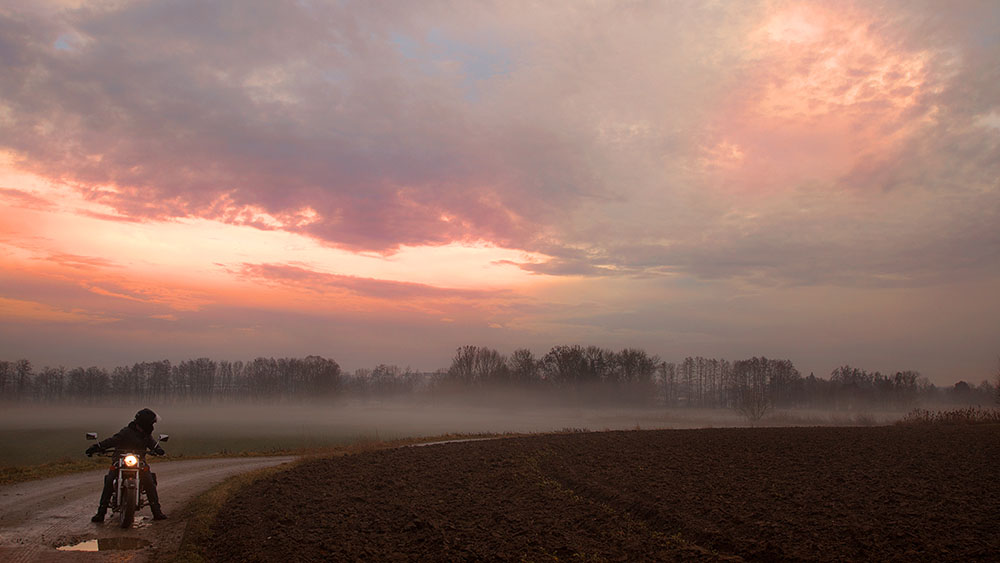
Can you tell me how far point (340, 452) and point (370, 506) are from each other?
55.1 feet

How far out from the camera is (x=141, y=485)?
1286 cm

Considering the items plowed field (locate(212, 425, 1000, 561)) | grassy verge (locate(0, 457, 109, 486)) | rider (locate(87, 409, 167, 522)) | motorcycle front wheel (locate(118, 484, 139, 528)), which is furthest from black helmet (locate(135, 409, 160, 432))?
grassy verge (locate(0, 457, 109, 486))

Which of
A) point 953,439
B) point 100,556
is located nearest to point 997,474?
point 953,439

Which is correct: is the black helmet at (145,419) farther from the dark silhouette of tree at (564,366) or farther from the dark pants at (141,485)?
the dark silhouette of tree at (564,366)

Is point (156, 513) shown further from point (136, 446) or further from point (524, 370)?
point (524, 370)

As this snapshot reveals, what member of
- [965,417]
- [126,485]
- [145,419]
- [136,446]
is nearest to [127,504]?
[126,485]

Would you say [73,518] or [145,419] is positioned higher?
[145,419]

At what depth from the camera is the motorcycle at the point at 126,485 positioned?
12.2 meters

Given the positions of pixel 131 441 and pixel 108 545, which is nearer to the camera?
pixel 108 545

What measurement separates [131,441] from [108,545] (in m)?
2.49

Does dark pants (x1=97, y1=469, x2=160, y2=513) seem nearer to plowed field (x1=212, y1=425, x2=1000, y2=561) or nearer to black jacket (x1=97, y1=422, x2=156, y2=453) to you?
black jacket (x1=97, y1=422, x2=156, y2=453)

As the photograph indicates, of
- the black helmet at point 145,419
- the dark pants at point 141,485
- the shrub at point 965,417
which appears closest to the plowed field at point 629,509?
the dark pants at point 141,485

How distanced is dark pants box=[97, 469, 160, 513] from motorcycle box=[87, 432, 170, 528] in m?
0.05

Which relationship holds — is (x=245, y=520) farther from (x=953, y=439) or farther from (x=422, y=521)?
(x=953, y=439)
